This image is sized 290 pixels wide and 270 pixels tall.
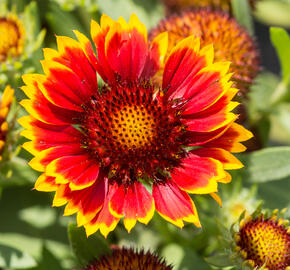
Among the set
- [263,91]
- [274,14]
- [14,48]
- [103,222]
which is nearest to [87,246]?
[103,222]

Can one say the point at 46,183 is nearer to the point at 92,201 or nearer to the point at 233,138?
the point at 92,201

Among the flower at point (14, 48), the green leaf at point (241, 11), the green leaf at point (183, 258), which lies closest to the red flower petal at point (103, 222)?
the green leaf at point (183, 258)

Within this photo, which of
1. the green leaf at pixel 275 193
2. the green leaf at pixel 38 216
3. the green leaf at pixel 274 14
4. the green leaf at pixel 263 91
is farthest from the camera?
the green leaf at pixel 274 14

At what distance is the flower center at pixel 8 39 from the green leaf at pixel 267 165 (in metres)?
0.85

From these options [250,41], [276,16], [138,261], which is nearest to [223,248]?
[138,261]

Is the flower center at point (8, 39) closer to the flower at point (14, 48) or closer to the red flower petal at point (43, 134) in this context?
the flower at point (14, 48)

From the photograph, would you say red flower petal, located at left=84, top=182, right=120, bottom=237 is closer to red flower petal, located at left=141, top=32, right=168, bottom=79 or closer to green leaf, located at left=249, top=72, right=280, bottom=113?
red flower petal, located at left=141, top=32, right=168, bottom=79

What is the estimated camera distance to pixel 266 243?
112cm

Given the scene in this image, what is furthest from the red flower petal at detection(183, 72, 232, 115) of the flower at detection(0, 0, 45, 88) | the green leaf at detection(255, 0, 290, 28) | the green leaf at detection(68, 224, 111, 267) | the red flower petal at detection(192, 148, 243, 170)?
the green leaf at detection(255, 0, 290, 28)

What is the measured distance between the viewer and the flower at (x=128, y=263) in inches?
43.3

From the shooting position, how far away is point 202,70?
42.4 inches

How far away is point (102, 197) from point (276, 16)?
6.98ft

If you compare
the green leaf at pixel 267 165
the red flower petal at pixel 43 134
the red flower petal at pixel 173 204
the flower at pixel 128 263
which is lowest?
the flower at pixel 128 263

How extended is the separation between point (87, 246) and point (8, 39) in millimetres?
725
